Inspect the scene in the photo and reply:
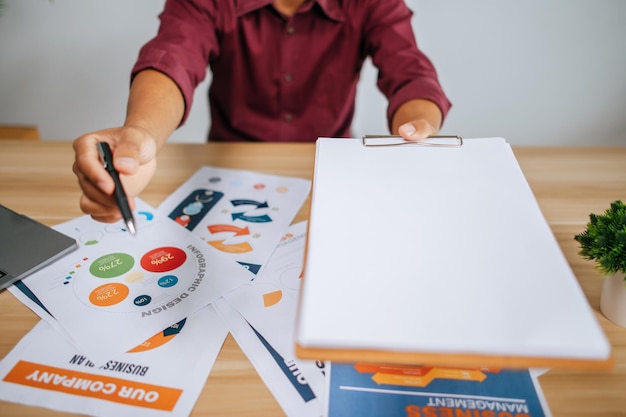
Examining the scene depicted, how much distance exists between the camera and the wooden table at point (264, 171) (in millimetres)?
399

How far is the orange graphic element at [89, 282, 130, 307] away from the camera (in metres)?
0.50

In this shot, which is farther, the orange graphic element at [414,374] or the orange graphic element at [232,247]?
the orange graphic element at [232,247]

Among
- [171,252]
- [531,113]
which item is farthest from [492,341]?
[531,113]

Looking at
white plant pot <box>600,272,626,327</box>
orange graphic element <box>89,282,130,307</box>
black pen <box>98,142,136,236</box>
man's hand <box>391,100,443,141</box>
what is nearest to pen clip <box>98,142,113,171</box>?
black pen <box>98,142,136,236</box>

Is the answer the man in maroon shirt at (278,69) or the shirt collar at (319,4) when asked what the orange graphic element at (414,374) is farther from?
the shirt collar at (319,4)

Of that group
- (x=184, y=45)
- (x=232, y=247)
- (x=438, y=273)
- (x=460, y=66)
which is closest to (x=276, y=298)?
(x=232, y=247)

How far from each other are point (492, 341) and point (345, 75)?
87 cm

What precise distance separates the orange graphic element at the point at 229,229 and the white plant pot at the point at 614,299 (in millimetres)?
443

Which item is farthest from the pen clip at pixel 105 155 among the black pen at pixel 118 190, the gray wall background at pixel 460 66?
the gray wall background at pixel 460 66

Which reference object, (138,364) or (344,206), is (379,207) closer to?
(344,206)

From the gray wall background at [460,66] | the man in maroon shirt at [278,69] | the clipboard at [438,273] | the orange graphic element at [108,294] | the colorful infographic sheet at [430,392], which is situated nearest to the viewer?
the clipboard at [438,273]

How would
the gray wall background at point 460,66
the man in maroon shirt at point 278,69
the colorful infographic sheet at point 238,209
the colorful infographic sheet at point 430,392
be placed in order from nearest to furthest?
the colorful infographic sheet at point 430,392 < the colorful infographic sheet at point 238,209 < the man in maroon shirt at point 278,69 < the gray wall background at point 460,66

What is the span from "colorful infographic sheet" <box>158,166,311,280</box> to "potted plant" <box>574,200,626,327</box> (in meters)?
0.37

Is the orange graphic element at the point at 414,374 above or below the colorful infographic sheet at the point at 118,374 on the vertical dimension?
above
